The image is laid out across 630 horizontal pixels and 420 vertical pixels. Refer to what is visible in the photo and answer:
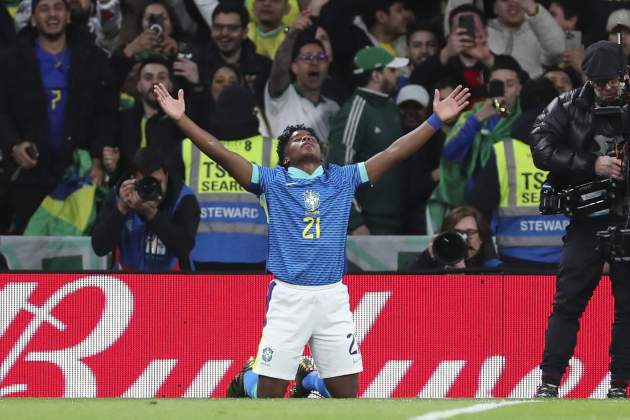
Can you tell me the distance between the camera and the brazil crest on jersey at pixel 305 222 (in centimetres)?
952

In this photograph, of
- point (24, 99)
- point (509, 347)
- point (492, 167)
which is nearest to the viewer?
point (509, 347)

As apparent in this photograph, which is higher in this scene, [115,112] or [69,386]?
[115,112]

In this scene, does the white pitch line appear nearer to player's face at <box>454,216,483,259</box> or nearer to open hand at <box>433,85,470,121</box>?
open hand at <box>433,85,470,121</box>

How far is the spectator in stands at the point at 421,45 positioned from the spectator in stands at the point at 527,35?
1.63ft

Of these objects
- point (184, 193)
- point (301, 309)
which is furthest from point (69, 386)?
point (301, 309)

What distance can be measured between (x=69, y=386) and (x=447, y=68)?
182 inches

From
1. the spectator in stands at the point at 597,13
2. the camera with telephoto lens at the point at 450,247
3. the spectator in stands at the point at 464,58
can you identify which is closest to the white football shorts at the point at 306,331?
the camera with telephoto lens at the point at 450,247

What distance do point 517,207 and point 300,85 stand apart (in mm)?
2484

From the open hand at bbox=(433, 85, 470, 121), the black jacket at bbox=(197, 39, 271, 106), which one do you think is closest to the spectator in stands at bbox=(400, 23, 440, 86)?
the black jacket at bbox=(197, 39, 271, 106)

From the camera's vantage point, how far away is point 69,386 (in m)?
11.2

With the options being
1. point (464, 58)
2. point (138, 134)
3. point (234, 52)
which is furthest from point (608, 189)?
point (234, 52)

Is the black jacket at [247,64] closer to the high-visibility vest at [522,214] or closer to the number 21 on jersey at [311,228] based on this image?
the high-visibility vest at [522,214]

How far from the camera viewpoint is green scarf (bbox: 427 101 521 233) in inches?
510

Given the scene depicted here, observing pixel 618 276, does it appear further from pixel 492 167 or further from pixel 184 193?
pixel 184 193
